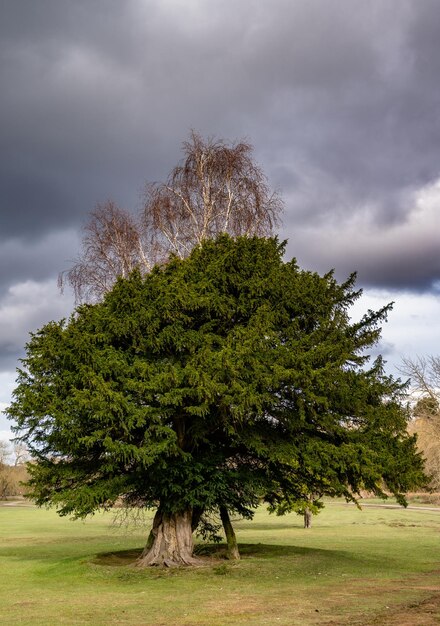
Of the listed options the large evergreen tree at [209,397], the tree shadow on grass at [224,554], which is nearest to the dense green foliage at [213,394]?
the large evergreen tree at [209,397]

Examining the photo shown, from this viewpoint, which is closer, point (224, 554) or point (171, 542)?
point (171, 542)

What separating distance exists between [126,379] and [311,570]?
8.92 meters

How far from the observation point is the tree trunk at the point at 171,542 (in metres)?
23.8

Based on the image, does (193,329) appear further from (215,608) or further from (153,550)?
(215,608)

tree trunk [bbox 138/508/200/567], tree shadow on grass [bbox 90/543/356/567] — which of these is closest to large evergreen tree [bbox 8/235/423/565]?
tree trunk [bbox 138/508/200/567]

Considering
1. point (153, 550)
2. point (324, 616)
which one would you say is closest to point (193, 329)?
point (153, 550)

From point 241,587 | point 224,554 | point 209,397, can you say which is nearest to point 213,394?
point 209,397

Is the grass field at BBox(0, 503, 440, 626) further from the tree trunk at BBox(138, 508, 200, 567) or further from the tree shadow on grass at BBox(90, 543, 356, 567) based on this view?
the tree trunk at BBox(138, 508, 200, 567)

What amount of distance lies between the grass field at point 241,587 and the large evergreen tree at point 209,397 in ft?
7.68

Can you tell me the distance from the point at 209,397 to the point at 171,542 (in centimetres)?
642

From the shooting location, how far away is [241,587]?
19.8 metres

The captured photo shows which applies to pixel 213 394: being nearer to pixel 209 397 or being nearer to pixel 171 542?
pixel 209 397

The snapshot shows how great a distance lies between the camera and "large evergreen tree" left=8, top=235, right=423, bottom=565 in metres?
21.5

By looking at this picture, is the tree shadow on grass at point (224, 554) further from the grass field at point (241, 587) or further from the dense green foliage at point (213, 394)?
the dense green foliage at point (213, 394)
